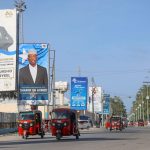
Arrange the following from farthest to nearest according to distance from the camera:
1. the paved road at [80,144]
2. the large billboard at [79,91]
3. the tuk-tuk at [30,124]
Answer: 1. the large billboard at [79,91]
2. the tuk-tuk at [30,124]
3. the paved road at [80,144]

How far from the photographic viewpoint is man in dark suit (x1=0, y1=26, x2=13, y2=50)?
47.3m

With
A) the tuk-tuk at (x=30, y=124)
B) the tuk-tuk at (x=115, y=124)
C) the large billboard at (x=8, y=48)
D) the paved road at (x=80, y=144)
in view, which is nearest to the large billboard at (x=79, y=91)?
the tuk-tuk at (x=115, y=124)

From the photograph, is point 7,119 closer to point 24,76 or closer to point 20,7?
point 24,76

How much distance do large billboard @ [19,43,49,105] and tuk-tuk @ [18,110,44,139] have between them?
37.2 ft

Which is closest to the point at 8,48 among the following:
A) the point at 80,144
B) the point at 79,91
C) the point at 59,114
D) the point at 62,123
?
the point at 59,114

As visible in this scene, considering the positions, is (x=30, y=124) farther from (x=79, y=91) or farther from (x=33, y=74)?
(x=79, y=91)

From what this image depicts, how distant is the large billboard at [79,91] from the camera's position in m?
65.2

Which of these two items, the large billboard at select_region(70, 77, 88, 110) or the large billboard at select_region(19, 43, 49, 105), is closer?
the large billboard at select_region(19, 43, 49, 105)

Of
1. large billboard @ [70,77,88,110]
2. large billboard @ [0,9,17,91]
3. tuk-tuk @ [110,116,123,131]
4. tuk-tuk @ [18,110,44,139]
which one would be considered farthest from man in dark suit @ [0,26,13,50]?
tuk-tuk @ [110,116,123,131]

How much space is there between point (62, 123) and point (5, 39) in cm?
1126

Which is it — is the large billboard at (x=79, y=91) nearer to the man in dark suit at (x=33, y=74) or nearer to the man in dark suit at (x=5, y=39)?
the man in dark suit at (x=33, y=74)

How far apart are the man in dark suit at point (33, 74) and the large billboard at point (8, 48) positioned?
6.54 meters

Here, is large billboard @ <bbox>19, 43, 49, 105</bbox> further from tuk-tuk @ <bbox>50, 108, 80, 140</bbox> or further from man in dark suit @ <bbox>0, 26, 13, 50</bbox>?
tuk-tuk @ <bbox>50, 108, 80, 140</bbox>

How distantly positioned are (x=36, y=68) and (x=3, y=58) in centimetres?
752
